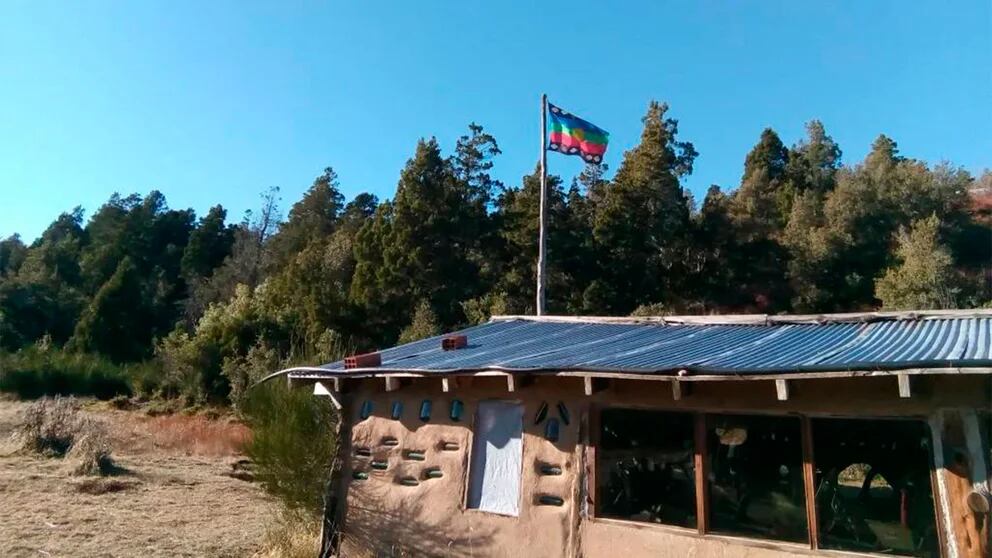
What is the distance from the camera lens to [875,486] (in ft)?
21.6

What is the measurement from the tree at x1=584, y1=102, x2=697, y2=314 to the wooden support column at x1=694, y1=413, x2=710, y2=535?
22.8 m

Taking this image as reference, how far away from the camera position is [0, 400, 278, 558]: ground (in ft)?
33.1

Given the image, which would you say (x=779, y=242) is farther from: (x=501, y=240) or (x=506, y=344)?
(x=506, y=344)

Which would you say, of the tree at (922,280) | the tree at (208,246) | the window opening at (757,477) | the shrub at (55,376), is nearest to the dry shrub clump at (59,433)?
the window opening at (757,477)

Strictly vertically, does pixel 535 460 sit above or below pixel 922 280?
below

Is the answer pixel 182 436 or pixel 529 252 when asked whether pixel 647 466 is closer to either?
pixel 182 436

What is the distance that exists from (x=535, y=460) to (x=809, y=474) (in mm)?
2804

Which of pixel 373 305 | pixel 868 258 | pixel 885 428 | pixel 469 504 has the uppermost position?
pixel 868 258

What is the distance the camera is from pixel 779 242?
3469 cm

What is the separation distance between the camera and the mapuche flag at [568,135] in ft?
54.5

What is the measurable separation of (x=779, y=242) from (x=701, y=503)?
30.2 m

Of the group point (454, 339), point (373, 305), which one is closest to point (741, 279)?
point (373, 305)

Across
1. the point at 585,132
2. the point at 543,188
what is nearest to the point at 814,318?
the point at 543,188

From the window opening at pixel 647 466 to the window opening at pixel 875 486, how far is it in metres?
1.23
